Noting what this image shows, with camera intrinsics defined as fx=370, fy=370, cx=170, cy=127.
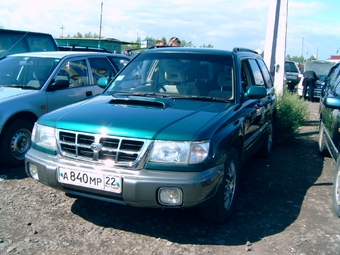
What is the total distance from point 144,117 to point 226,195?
115cm

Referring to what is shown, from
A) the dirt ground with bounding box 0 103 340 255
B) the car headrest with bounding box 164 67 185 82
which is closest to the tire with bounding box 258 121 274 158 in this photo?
the dirt ground with bounding box 0 103 340 255

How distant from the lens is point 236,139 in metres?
3.75

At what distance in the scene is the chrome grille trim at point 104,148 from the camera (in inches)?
120

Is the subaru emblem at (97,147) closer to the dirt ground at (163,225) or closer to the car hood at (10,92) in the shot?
the dirt ground at (163,225)

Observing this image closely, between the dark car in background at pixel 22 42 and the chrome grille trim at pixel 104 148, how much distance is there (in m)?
6.50

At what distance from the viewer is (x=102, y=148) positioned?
3125 millimetres

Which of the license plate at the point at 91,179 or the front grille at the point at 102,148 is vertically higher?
the front grille at the point at 102,148

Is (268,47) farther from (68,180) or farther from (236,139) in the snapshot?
(68,180)

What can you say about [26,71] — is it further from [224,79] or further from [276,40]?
[276,40]

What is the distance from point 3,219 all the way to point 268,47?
741 cm

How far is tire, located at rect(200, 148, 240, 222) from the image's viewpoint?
343 cm

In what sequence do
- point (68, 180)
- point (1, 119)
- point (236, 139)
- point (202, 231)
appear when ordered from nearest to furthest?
1. point (68, 180)
2. point (202, 231)
3. point (236, 139)
4. point (1, 119)

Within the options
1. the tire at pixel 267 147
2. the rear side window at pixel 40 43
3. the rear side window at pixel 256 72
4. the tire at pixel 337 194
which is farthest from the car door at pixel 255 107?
the rear side window at pixel 40 43

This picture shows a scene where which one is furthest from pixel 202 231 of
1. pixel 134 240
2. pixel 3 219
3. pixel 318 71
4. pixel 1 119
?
pixel 318 71
